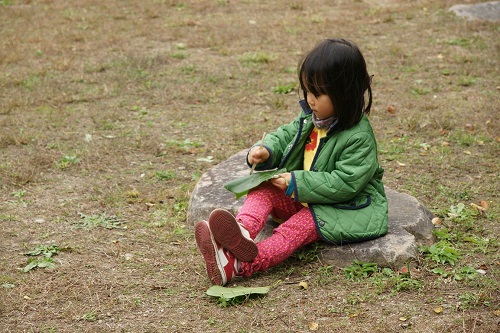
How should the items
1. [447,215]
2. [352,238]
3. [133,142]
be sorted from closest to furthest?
[352,238] → [447,215] → [133,142]

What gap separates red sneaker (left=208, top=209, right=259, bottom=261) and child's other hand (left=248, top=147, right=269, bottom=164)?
0.50 m

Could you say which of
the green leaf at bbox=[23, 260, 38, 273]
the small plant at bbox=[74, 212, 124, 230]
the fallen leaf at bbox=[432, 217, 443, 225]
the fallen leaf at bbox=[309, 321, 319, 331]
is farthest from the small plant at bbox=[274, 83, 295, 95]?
the fallen leaf at bbox=[309, 321, 319, 331]

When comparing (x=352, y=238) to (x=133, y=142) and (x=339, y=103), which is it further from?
(x=133, y=142)

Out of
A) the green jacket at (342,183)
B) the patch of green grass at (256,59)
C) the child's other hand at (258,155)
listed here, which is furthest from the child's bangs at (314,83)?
the patch of green grass at (256,59)

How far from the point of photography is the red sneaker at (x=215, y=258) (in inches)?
137

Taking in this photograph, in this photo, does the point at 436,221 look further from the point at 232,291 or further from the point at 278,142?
the point at 232,291

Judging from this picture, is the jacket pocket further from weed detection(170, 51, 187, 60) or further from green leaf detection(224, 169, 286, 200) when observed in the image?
weed detection(170, 51, 187, 60)

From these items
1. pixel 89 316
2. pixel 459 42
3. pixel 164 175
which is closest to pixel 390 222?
pixel 89 316

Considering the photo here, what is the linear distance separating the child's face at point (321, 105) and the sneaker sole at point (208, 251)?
82cm

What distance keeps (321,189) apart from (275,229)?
1.17 feet

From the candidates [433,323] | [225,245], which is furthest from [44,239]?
[433,323]

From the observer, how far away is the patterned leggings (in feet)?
11.9

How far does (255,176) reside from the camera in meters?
3.82

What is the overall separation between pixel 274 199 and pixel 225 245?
19.8 inches
